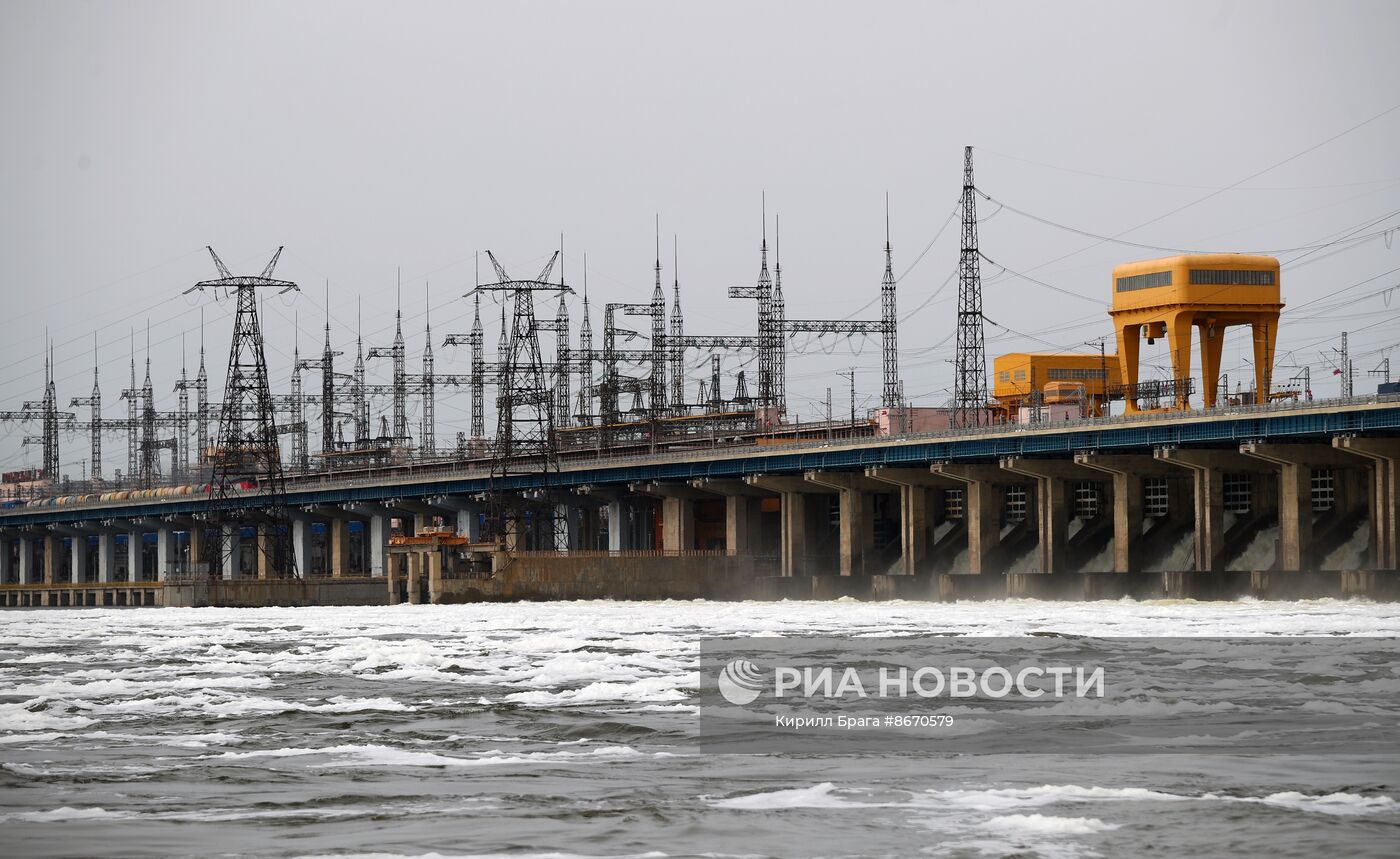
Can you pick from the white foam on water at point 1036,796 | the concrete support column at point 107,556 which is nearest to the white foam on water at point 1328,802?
the white foam on water at point 1036,796

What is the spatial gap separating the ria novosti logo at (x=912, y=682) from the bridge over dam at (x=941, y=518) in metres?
42.9

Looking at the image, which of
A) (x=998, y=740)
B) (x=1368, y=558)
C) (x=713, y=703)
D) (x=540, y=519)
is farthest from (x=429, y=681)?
(x=540, y=519)

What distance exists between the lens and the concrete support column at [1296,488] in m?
84.6

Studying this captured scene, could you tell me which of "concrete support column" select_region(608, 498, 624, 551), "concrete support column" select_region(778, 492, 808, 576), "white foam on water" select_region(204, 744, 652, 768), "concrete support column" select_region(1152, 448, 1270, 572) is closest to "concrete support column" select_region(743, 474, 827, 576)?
"concrete support column" select_region(778, 492, 808, 576)

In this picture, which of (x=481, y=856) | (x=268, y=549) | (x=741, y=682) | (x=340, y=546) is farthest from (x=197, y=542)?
(x=481, y=856)

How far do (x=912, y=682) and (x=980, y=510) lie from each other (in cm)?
6784

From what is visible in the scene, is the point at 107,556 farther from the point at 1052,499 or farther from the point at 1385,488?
the point at 1385,488

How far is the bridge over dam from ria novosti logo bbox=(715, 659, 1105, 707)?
141 feet

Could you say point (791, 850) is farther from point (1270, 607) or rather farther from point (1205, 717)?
point (1270, 607)

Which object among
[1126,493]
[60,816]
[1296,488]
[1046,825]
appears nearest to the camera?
[1046,825]

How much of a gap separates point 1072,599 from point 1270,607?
2014 cm

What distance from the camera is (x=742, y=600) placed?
378 ft

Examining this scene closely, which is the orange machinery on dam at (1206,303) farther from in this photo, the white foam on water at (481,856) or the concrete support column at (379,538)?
the white foam on water at (481,856)

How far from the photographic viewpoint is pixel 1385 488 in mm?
82000
